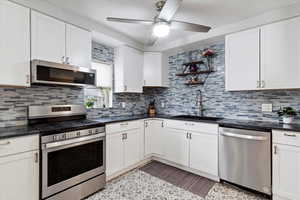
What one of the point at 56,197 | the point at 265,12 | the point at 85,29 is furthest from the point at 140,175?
the point at 265,12

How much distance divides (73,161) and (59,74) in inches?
44.7

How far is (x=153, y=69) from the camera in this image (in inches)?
141

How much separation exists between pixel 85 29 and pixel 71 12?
0.27m

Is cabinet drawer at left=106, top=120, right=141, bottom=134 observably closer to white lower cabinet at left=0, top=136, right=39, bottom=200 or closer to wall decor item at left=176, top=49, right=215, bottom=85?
white lower cabinet at left=0, top=136, right=39, bottom=200

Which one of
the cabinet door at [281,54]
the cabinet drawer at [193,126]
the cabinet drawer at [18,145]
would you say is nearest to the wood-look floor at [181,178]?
the cabinet drawer at [193,126]

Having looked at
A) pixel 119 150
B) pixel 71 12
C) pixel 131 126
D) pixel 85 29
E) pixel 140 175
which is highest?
pixel 71 12

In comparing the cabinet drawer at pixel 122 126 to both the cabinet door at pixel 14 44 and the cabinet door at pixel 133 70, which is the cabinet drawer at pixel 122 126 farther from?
the cabinet door at pixel 14 44

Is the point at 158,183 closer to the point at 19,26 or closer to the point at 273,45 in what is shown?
the point at 273,45

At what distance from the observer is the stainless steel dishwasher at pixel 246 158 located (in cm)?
200

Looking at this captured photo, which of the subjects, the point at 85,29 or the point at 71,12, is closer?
the point at 71,12

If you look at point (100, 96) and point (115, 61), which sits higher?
point (115, 61)

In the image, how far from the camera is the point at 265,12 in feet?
7.18

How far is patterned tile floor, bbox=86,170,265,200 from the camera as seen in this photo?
2.07m

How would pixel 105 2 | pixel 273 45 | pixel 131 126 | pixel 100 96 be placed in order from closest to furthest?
1. pixel 105 2
2. pixel 273 45
3. pixel 131 126
4. pixel 100 96
